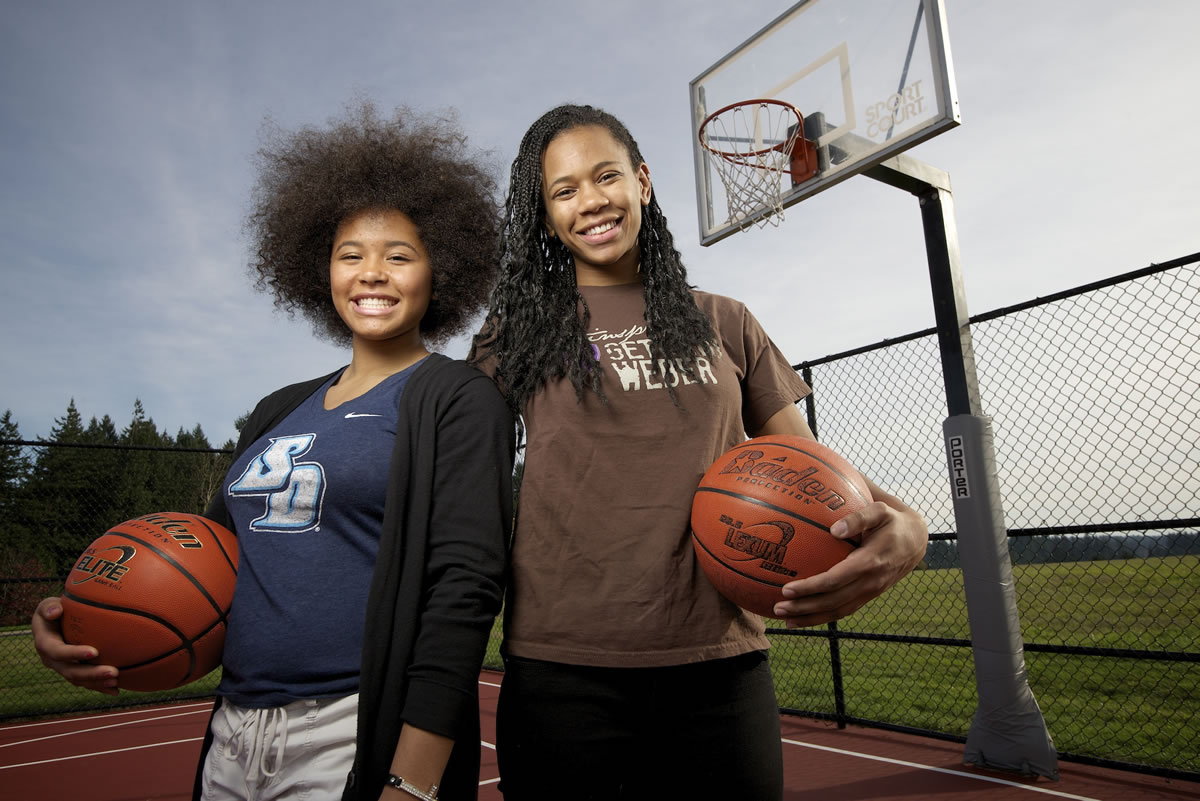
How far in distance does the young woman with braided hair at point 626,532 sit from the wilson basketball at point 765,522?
47mm

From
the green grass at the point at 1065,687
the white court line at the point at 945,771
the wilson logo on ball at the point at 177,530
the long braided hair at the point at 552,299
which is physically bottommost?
the green grass at the point at 1065,687

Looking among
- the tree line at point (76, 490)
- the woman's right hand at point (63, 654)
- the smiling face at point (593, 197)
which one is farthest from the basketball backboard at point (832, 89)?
the tree line at point (76, 490)

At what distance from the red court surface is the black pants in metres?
3.09

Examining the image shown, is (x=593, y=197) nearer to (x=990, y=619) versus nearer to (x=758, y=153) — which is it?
(x=990, y=619)

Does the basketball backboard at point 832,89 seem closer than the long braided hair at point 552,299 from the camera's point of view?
No

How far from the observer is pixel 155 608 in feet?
5.10

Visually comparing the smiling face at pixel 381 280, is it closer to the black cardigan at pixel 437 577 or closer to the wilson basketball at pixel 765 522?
the black cardigan at pixel 437 577

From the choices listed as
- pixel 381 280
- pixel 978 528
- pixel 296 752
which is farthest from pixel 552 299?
pixel 978 528

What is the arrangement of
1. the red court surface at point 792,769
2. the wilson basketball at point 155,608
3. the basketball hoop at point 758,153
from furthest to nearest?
1. the basketball hoop at point 758,153
2. the red court surface at point 792,769
3. the wilson basketball at point 155,608

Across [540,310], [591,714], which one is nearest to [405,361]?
[540,310]

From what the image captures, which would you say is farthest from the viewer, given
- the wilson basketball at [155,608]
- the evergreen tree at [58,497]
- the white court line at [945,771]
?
the evergreen tree at [58,497]

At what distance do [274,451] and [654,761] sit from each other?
38.4 inches

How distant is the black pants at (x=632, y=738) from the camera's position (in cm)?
135

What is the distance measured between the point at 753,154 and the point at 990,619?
131 inches
